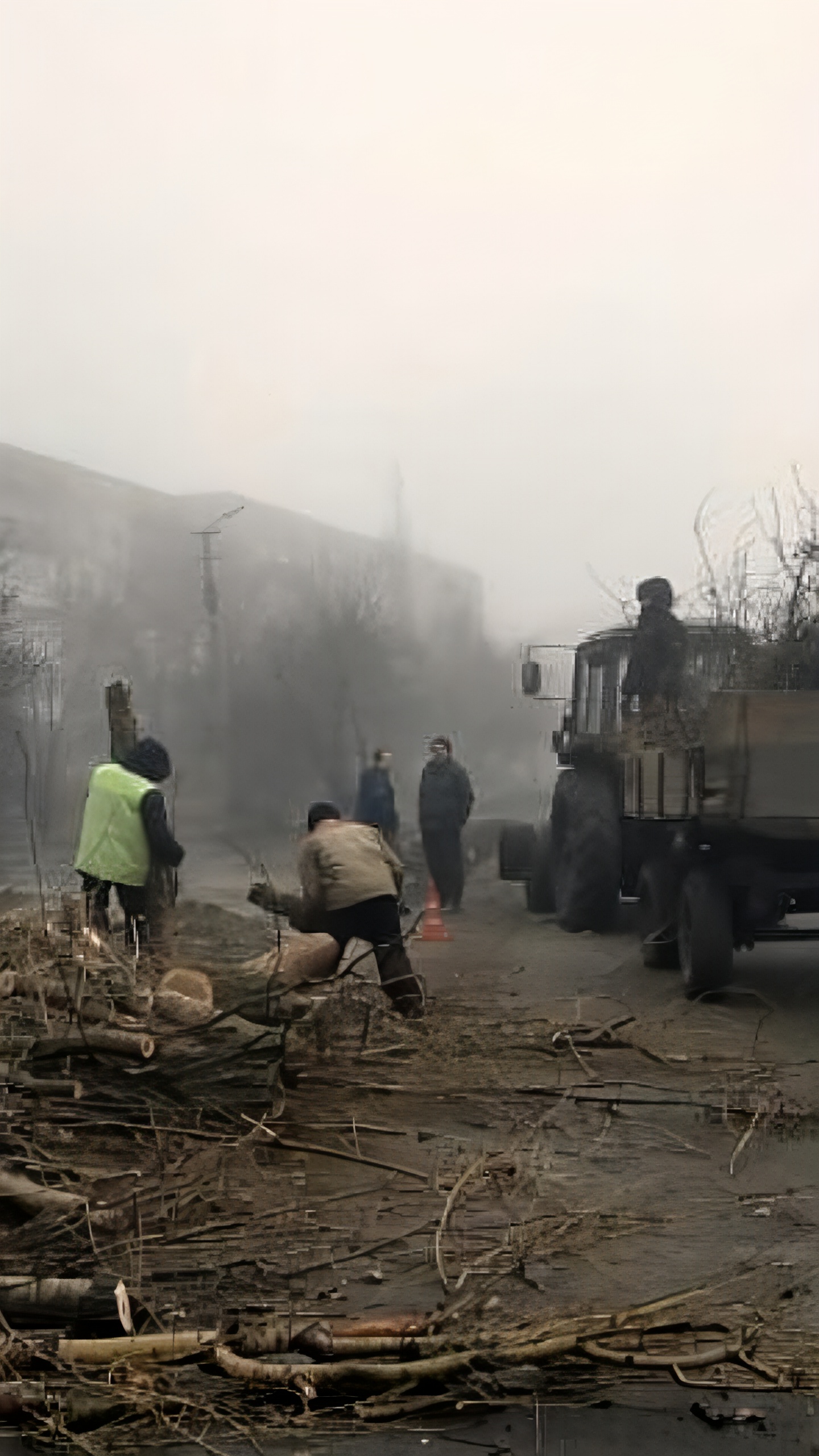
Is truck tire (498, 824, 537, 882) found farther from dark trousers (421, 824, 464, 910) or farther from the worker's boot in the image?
the worker's boot

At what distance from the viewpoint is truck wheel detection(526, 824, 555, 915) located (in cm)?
324

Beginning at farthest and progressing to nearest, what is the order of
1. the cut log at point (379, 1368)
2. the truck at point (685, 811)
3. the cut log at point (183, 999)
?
the cut log at point (183, 999), the truck at point (685, 811), the cut log at point (379, 1368)

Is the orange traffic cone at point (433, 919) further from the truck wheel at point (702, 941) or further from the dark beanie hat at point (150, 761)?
the dark beanie hat at point (150, 761)

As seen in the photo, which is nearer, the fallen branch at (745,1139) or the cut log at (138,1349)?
the cut log at (138,1349)

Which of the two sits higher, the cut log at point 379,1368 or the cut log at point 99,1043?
the cut log at point 99,1043

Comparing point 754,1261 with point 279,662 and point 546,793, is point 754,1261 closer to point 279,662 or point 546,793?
point 546,793

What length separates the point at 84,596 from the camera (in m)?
3.26

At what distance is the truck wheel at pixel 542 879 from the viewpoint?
10.6ft

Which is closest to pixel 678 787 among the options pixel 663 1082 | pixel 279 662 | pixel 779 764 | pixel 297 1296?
pixel 779 764

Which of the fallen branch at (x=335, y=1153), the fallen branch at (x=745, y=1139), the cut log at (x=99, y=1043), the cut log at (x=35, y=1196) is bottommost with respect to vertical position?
the cut log at (x=35, y=1196)

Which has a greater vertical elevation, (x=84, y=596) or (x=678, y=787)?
(x=84, y=596)

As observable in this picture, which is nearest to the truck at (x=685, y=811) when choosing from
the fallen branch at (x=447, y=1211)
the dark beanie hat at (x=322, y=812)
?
the dark beanie hat at (x=322, y=812)

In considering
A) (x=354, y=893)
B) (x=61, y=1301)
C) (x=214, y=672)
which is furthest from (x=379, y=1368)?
(x=214, y=672)

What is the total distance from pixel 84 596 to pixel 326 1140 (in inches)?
49.2
